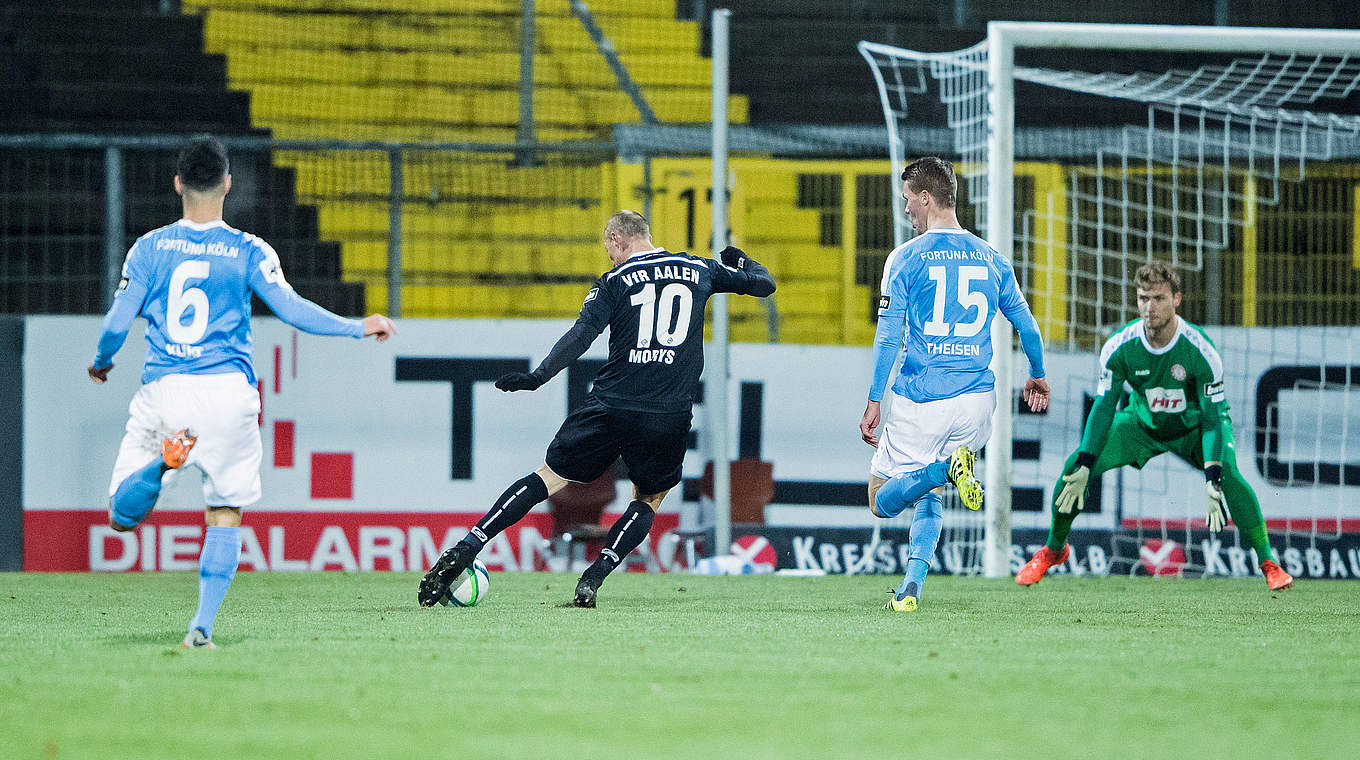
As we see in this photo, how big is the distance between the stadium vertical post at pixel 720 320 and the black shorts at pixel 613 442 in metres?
2.77

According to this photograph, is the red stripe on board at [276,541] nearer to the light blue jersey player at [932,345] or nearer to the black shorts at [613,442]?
the black shorts at [613,442]

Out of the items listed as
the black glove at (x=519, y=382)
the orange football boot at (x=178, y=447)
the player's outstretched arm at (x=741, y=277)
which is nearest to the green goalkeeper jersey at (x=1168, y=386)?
the player's outstretched arm at (x=741, y=277)

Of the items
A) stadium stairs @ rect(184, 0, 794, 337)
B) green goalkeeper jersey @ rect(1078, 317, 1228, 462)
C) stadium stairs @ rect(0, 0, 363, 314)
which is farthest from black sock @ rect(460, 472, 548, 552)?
stadium stairs @ rect(0, 0, 363, 314)

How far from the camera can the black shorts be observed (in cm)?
664

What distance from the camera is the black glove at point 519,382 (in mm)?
6117

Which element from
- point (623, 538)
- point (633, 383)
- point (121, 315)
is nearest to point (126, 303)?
point (121, 315)

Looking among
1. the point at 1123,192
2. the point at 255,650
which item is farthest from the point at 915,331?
the point at 1123,192

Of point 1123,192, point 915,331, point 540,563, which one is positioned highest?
point 1123,192

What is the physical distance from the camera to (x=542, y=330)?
9.94 metres

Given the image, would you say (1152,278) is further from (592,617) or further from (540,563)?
(540,563)

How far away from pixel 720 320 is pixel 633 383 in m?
3.07

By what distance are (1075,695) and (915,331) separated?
2607mm

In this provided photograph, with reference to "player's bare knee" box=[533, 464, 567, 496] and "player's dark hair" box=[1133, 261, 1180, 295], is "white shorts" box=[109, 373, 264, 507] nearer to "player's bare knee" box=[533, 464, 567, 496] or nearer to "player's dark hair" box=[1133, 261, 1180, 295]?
"player's bare knee" box=[533, 464, 567, 496]

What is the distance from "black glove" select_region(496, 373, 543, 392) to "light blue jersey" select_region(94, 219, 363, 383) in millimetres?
1120
